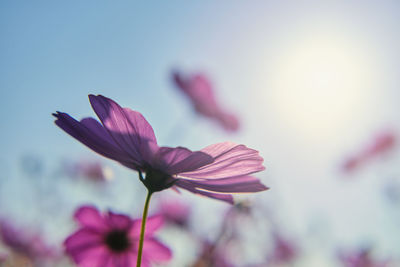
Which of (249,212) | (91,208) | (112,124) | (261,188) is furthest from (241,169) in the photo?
(249,212)

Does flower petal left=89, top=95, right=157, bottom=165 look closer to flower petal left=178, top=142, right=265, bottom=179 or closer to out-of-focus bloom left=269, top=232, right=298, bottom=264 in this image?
flower petal left=178, top=142, right=265, bottom=179

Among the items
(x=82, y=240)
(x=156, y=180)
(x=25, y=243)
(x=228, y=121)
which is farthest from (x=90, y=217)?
(x=228, y=121)

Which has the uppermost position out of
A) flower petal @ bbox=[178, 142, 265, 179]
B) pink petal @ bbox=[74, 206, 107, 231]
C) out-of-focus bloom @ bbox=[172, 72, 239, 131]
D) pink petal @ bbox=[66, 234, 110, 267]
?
out-of-focus bloom @ bbox=[172, 72, 239, 131]

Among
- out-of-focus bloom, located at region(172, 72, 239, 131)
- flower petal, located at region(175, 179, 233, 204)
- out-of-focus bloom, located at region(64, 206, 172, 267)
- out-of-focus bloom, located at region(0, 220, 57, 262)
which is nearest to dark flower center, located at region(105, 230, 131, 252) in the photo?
out-of-focus bloom, located at region(64, 206, 172, 267)

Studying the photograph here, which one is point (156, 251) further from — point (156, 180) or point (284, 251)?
point (284, 251)

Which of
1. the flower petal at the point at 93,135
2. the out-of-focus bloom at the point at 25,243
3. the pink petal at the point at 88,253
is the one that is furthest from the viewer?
the out-of-focus bloom at the point at 25,243

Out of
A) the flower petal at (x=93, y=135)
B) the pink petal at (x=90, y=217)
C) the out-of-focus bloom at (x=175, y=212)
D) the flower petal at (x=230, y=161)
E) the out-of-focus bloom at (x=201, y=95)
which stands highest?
the out-of-focus bloom at (x=201, y=95)

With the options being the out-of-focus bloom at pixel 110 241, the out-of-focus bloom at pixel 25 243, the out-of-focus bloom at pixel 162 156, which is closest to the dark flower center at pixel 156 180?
the out-of-focus bloom at pixel 162 156

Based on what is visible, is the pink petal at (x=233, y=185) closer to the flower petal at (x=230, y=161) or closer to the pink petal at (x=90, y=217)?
the flower petal at (x=230, y=161)
